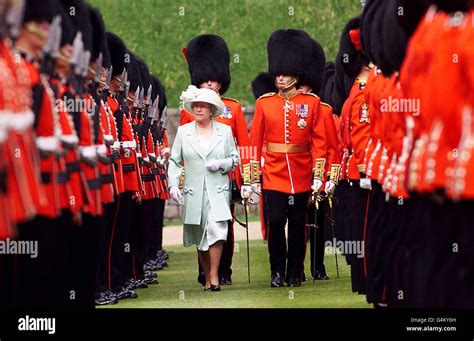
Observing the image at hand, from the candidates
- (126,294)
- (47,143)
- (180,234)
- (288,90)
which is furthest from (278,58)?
(180,234)

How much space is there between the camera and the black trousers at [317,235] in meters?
14.1

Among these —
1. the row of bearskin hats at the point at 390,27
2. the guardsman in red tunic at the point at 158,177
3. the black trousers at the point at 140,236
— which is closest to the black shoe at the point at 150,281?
the black trousers at the point at 140,236

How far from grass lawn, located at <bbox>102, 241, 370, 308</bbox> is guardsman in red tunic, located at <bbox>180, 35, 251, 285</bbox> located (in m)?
0.30

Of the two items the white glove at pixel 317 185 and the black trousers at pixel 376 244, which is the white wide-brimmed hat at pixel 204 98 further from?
the black trousers at pixel 376 244

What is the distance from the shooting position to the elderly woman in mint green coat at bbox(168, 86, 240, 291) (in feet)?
43.1

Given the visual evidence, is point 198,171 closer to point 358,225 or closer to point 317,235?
point 317,235

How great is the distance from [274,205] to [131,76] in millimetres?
2406

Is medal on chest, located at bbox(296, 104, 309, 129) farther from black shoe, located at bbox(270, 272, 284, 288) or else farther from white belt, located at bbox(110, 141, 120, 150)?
white belt, located at bbox(110, 141, 120, 150)

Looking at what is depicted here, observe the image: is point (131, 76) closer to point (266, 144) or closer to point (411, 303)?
point (266, 144)

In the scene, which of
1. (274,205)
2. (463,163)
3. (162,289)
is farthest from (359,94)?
(463,163)

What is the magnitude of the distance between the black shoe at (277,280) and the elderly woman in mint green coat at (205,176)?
48 centimetres

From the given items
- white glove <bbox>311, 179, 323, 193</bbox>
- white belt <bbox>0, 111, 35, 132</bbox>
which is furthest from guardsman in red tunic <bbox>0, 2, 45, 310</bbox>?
white glove <bbox>311, 179, 323, 193</bbox>

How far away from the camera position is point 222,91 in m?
15.0

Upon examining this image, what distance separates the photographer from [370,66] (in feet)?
38.9
